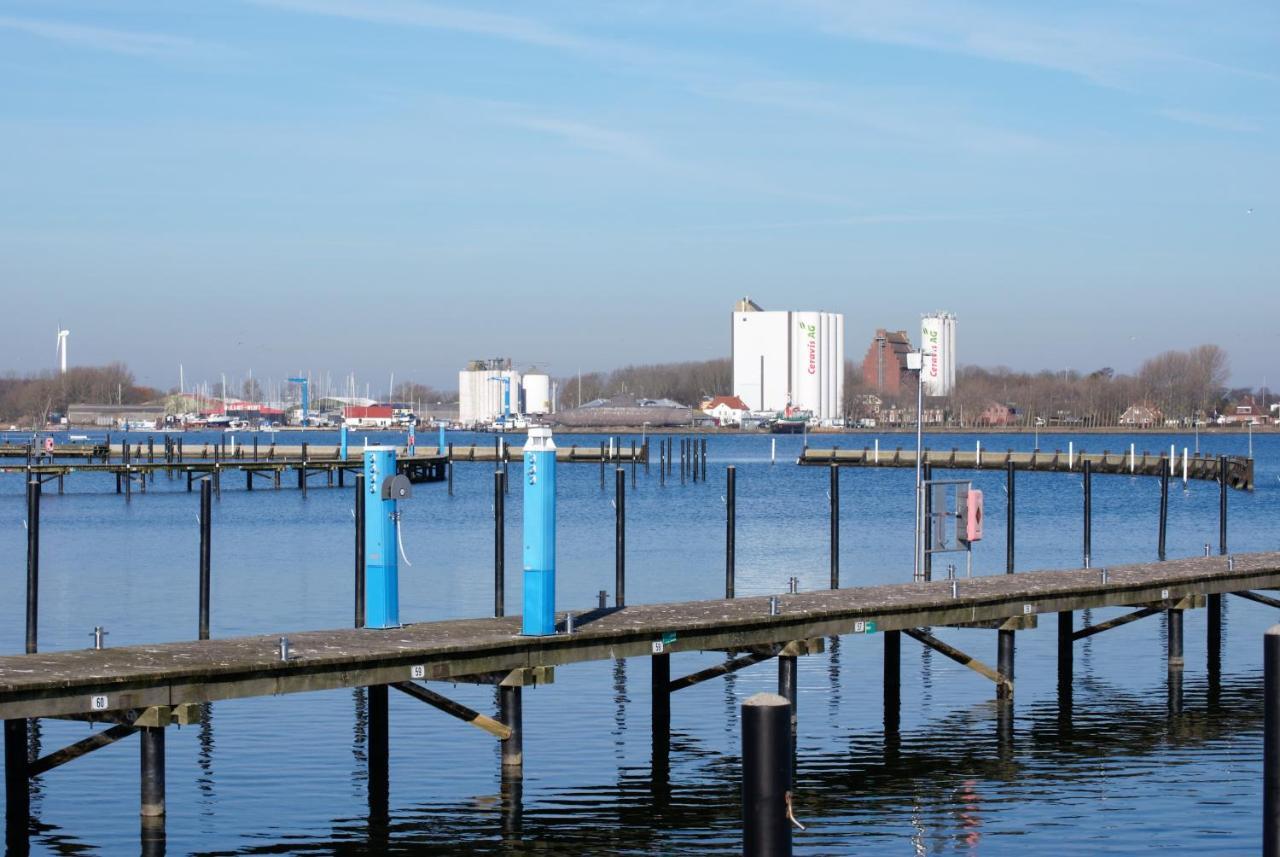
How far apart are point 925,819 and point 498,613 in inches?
269

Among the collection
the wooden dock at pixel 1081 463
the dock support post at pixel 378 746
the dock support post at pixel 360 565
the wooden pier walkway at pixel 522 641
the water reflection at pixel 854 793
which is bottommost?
the water reflection at pixel 854 793

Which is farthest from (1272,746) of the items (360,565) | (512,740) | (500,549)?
(500,549)

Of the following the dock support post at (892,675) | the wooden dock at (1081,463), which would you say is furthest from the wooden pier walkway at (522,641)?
the wooden dock at (1081,463)

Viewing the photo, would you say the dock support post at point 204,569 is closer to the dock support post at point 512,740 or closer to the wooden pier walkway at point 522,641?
the wooden pier walkway at point 522,641

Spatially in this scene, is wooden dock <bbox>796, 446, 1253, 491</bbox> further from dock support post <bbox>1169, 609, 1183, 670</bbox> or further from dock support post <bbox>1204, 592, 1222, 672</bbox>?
dock support post <bbox>1169, 609, 1183, 670</bbox>

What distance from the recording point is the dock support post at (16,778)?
1755 cm

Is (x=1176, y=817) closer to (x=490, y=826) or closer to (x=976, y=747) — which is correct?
(x=976, y=747)

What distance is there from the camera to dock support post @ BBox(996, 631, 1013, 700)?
81.4 ft

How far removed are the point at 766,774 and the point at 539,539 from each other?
36.4 feet

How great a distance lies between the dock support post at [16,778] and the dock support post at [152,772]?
1368mm

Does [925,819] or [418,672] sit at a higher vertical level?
[418,672]

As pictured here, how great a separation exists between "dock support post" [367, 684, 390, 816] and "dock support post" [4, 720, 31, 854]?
362cm

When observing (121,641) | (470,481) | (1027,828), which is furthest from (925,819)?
(470,481)

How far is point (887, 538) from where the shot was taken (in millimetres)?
55969
